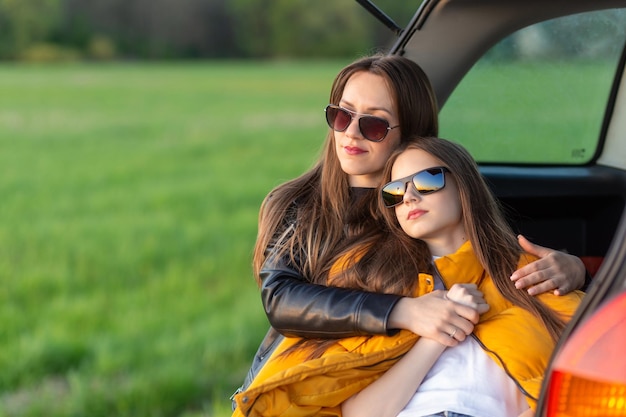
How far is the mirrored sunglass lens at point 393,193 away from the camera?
2182mm

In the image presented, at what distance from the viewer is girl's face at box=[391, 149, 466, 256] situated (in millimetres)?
2162

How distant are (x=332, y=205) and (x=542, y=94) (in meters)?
1.30

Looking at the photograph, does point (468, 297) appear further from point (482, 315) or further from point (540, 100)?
point (540, 100)

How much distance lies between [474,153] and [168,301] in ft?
12.1

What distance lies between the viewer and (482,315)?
2.03 m

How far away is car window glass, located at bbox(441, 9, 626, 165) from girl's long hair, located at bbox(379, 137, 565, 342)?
93 cm

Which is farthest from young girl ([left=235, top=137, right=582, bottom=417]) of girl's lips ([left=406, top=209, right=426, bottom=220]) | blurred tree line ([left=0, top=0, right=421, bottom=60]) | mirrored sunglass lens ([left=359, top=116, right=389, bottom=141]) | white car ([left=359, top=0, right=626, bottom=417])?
blurred tree line ([left=0, top=0, right=421, bottom=60])

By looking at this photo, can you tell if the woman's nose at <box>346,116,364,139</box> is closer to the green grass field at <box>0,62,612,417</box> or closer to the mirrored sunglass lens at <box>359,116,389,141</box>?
the mirrored sunglass lens at <box>359,116,389,141</box>

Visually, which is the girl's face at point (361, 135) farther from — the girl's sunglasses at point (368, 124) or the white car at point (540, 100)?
the white car at point (540, 100)

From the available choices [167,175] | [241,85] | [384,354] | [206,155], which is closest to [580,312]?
[384,354]

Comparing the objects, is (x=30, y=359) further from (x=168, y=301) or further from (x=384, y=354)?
(x=384, y=354)

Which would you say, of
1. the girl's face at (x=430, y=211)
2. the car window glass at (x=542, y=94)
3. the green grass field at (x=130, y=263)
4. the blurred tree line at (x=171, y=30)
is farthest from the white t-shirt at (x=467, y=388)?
the blurred tree line at (x=171, y=30)

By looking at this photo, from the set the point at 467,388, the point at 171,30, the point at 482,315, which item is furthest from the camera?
the point at 171,30

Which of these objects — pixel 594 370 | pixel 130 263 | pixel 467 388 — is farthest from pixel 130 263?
pixel 594 370
